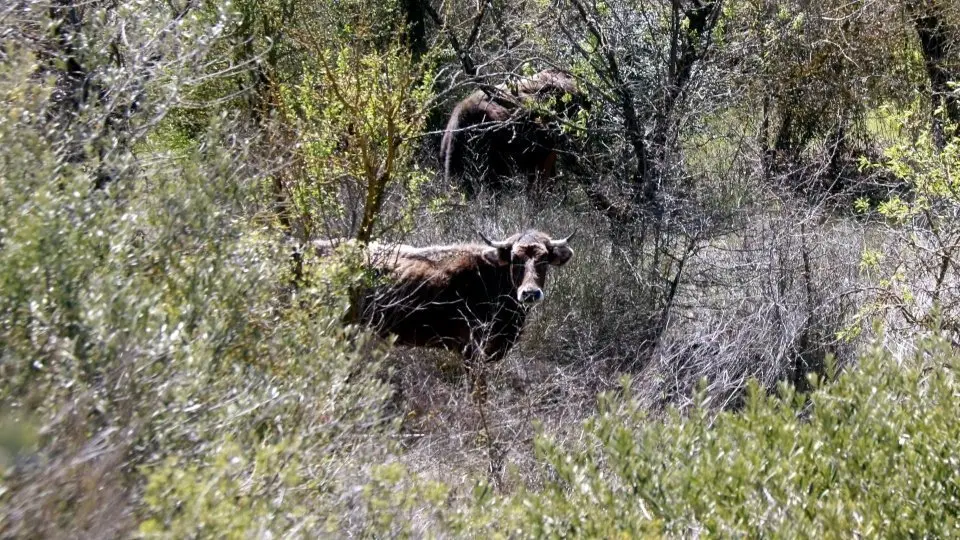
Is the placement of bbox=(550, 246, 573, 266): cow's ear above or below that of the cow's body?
above

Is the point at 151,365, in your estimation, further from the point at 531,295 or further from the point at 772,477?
the point at 531,295

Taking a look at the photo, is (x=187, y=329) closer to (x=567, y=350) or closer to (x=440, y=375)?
(x=440, y=375)

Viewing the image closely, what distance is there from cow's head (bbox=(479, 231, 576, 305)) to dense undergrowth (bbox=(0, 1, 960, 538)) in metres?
0.71

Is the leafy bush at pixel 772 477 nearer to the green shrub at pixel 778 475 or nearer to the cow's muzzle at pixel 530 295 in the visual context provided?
the green shrub at pixel 778 475

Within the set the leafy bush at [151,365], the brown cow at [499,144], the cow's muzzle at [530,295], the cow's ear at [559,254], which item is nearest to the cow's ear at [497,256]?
the cow's ear at [559,254]

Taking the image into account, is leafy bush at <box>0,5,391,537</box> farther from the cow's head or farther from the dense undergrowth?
the cow's head

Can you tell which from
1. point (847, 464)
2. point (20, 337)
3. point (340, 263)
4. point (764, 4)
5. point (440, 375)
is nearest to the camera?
point (20, 337)

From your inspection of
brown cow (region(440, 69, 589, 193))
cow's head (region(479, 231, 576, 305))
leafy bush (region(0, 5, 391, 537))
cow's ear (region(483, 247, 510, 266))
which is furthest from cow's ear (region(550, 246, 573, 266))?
leafy bush (region(0, 5, 391, 537))

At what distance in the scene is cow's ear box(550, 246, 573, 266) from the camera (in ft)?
31.4

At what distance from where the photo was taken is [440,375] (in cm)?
991

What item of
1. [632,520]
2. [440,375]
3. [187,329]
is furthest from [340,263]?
[440,375]

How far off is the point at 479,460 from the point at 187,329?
415 centimetres

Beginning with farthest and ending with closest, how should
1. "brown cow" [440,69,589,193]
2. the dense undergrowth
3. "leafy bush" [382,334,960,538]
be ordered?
"brown cow" [440,69,589,193] < "leafy bush" [382,334,960,538] < the dense undergrowth

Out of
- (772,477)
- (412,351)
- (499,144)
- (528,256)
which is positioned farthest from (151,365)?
(499,144)
